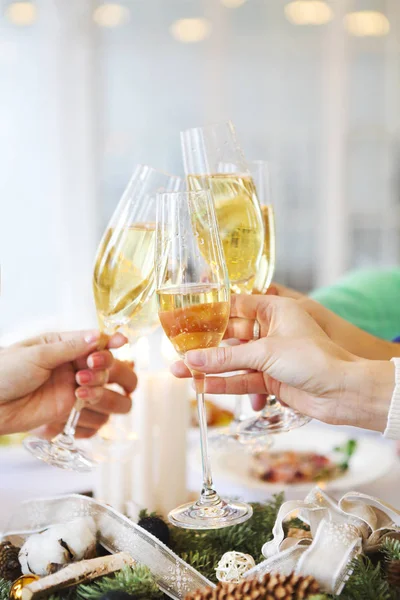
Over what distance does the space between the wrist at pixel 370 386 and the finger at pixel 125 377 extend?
58cm

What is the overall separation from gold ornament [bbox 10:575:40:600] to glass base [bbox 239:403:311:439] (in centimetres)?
54

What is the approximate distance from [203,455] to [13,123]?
4.60m

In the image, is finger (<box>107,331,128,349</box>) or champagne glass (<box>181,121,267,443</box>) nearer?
champagne glass (<box>181,121,267,443</box>)

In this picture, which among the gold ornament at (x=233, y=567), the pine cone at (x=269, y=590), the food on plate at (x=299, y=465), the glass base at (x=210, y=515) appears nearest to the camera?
the pine cone at (x=269, y=590)

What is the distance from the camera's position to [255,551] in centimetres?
96

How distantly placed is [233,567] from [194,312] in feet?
1.03

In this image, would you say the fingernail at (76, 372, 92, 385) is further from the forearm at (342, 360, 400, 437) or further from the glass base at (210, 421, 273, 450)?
the forearm at (342, 360, 400, 437)

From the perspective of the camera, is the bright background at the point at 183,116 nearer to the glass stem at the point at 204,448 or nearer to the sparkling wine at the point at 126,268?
the sparkling wine at the point at 126,268

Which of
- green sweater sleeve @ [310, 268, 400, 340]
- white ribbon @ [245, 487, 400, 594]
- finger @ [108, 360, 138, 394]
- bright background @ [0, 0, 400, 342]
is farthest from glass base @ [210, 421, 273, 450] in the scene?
bright background @ [0, 0, 400, 342]

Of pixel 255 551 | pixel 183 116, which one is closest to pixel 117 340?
pixel 255 551

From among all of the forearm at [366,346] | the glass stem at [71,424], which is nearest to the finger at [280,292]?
the forearm at [366,346]

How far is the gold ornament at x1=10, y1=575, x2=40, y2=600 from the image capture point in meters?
0.78

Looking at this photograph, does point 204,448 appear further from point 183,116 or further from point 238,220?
point 183,116

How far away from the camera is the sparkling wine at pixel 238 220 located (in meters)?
1.13
